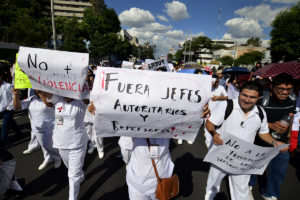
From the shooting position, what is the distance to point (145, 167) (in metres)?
1.74

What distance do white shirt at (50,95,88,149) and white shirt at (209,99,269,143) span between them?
1.89 m

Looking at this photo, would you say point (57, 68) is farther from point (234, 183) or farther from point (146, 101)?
point (234, 183)

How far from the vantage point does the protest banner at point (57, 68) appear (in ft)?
5.84

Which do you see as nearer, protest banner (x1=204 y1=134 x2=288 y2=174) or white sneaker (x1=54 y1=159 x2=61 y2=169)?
protest banner (x1=204 y1=134 x2=288 y2=174)

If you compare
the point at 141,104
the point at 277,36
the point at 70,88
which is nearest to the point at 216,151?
the point at 141,104

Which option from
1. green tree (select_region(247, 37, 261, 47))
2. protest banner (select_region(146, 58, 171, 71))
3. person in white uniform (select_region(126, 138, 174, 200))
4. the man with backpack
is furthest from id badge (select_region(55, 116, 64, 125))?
green tree (select_region(247, 37, 261, 47))

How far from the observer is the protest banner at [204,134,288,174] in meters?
1.95

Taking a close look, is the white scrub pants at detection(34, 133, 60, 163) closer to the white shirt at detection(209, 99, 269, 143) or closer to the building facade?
the white shirt at detection(209, 99, 269, 143)

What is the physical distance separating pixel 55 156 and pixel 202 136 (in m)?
4.40

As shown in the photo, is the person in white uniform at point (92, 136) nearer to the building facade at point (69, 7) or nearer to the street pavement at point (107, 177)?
the street pavement at point (107, 177)

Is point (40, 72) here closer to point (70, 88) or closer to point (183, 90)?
point (70, 88)

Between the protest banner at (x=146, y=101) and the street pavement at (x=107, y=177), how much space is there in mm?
1879

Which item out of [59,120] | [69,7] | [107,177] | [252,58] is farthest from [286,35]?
[69,7]

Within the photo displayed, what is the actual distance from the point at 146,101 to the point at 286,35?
32305mm
